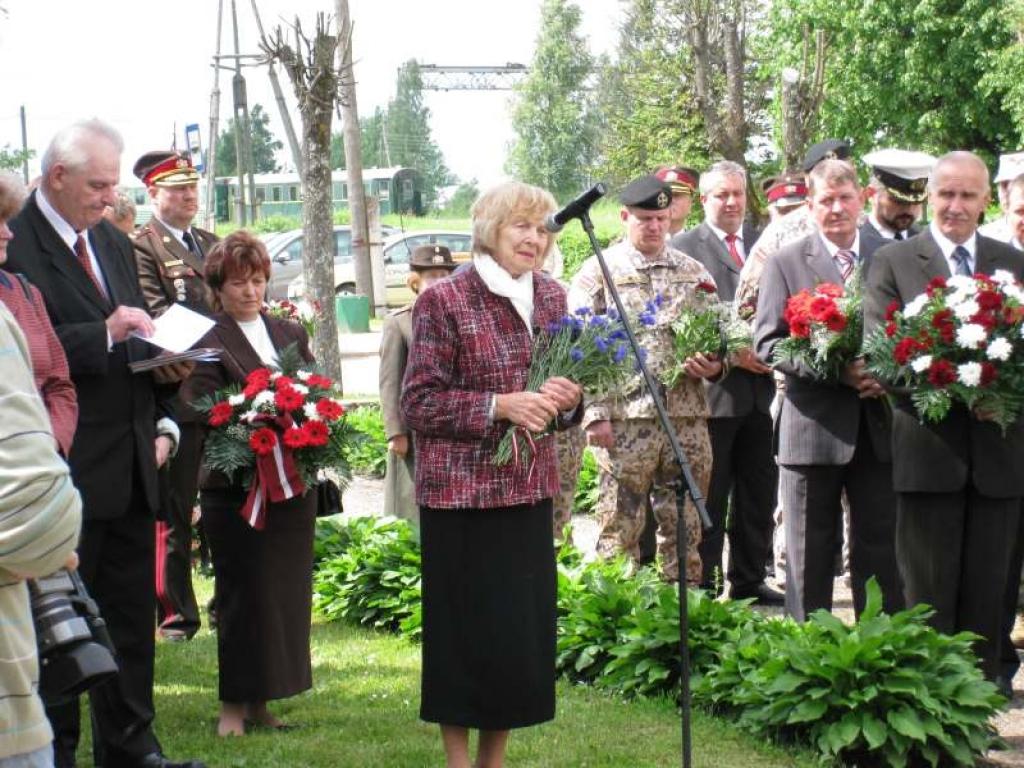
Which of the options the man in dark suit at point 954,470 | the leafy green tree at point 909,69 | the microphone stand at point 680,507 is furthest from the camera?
the leafy green tree at point 909,69

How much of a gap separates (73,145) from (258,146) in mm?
117354

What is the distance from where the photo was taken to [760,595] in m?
8.73

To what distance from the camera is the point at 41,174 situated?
5211mm

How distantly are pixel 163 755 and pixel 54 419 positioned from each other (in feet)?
5.90

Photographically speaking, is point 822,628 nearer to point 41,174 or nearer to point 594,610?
point 594,610

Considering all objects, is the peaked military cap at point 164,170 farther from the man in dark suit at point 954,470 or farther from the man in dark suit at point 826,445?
the man in dark suit at point 954,470

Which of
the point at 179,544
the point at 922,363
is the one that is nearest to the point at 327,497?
the point at 179,544

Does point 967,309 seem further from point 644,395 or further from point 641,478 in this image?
point 641,478

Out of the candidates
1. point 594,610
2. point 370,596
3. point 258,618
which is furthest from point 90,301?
point 370,596

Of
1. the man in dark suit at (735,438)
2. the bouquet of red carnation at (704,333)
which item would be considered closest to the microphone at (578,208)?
the bouquet of red carnation at (704,333)

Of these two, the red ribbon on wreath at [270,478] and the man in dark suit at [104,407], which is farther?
the red ribbon on wreath at [270,478]

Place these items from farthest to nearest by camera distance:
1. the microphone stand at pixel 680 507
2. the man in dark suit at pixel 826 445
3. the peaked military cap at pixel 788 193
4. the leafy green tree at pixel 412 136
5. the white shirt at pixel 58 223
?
the leafy green tree at pixel 412 136
the peaked military cap at pixel 788 193
the man in dark suit at pixel 826 445
the white shirt at pixel 58 223
the microphone stand at pixel 680 507

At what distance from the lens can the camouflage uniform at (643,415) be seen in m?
7.75

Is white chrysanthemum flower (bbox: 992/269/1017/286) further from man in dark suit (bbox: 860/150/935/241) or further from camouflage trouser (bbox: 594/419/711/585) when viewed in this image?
camouflage trouser (bbox: 594/419/711/585)
